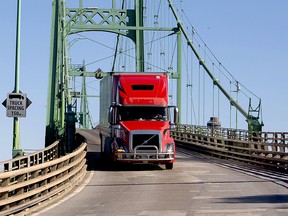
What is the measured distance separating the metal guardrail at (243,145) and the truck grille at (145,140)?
481cm

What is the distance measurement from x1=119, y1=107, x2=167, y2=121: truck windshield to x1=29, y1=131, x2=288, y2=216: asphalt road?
6.59ft

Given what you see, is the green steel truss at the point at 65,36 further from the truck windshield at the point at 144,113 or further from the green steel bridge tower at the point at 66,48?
the truck windshield at the point at 144,113

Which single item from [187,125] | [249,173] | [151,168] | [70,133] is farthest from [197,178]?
[187,125]

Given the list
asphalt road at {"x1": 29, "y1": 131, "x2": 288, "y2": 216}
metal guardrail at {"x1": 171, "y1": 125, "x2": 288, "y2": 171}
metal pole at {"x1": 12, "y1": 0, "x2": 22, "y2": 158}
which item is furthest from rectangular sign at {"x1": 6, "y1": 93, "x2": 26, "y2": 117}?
metal guardrail at {"x1": 171, "y1": 125, "x2": 288, "y2": 171}

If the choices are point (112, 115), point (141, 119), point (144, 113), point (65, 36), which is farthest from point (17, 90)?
point (65, 36)

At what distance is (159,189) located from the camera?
69.1ft

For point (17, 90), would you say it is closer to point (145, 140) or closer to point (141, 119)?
point (145, 140)

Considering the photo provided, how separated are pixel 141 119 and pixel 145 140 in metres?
1.11

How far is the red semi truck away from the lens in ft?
90.8

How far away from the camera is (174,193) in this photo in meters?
19.8

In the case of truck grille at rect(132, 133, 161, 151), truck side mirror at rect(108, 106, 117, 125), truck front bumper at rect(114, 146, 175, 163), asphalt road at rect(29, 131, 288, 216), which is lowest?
asphalt road at rect(29, 131, 288, 216)

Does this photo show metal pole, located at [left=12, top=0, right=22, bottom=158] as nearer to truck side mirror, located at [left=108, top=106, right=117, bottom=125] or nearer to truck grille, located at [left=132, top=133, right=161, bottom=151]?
truck side mirror, located at [left=108, top=106, right=117, bottom=125]

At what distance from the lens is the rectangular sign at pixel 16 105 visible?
23078 millimetres

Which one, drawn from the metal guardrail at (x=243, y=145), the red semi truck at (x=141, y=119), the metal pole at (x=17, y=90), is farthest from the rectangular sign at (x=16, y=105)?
the metal guardrail at (x=243, y=145)
